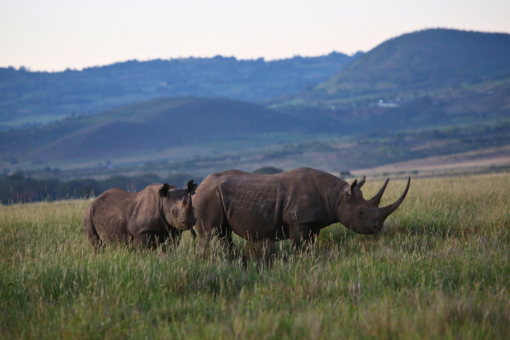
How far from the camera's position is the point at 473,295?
19.3 feet

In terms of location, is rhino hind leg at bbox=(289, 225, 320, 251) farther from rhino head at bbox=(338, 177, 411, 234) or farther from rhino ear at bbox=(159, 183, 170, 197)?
rhino ear at bbox=(159, 183, 170, 197)

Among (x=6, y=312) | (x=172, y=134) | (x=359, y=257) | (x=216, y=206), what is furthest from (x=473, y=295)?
(x=172, y=134)

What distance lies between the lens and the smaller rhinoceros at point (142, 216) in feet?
24.5

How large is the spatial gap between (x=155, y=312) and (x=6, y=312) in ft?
5.18

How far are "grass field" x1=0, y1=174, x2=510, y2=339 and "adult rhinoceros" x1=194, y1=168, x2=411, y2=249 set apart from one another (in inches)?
18.4

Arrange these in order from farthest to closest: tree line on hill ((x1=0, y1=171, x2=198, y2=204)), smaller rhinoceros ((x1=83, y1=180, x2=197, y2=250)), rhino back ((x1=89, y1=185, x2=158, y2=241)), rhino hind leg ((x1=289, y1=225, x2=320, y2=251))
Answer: tree line on hill ((x1=0, y1=171, x2=198, y2=204))
rhino hind leg ((x1=289, y1=225, x2=320, y2=251))
rhino back ((x1=89, y1=185, x2=158, y2=241))
smaller rhinoceros ((x1=83, y1=180, x2=197, y2=250))

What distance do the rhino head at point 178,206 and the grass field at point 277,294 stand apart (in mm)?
459

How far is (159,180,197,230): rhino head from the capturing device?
726 centimetres

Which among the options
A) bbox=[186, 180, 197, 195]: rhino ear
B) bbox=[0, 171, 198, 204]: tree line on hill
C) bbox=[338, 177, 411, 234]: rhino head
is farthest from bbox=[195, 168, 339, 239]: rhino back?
bbox=[0, 171, 198, 204]: tree line on hill

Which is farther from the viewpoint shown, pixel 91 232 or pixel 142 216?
pixel 91 232

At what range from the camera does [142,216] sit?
7910mm

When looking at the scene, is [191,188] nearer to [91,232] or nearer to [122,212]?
[122,212]

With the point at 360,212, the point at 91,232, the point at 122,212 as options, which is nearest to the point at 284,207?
the point at 360,212

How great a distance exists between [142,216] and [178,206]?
2.67ft
